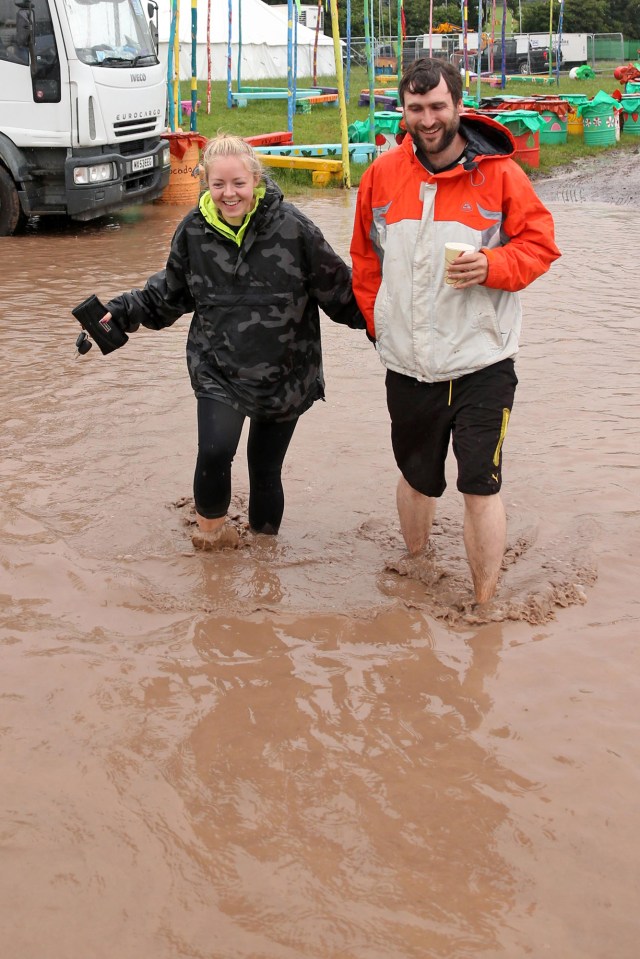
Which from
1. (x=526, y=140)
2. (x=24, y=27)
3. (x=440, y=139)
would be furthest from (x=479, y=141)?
(x=526, y=140)

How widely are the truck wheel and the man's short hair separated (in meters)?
8.64

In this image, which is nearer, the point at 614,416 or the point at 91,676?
the point at 91,676

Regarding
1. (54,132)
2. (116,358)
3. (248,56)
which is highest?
(248,56)

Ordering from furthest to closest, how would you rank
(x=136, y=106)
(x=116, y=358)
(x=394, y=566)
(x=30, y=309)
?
(x=136, y=106)
(x=30, y=309)
(x=116, y=358)
(x=394, y=566)

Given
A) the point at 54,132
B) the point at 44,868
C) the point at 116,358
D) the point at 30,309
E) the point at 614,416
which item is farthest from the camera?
the point at 54,132

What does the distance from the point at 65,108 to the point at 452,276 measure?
28.4 ft

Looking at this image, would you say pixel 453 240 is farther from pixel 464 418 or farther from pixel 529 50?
pixel 529 50

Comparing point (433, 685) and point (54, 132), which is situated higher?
point (54, 132)

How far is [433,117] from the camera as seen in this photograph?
11.5 ft

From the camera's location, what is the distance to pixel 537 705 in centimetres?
342

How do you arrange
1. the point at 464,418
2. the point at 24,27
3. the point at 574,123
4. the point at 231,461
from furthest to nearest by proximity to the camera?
the point at 574,123 < the point at 24,27 < the point at 231,461 < the point at 464,418

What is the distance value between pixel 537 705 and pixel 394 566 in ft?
3.63

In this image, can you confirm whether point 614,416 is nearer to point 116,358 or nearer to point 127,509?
point 127,509

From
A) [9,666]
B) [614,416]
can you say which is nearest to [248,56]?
[614,416]
